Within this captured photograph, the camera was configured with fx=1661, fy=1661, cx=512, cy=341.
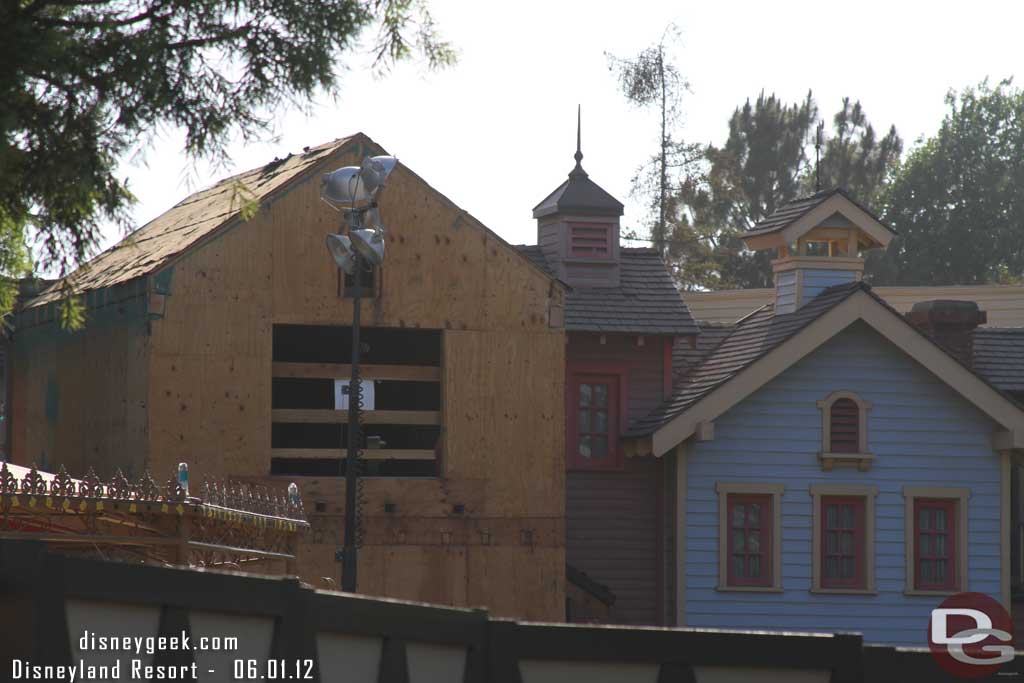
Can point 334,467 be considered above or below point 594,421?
below

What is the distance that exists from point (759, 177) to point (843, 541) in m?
38.5

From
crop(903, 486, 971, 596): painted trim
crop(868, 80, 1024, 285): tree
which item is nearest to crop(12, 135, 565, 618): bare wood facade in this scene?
crop(903, 486, 971, 596): painted trim

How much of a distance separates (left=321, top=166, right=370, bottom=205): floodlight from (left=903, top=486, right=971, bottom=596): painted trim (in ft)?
40.9

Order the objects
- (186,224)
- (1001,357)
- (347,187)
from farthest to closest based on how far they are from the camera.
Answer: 1. (1001,357)
2. (186,224)
3. (347,187)

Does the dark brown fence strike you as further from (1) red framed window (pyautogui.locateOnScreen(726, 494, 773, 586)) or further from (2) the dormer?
(2) the dormer

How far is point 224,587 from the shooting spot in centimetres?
887

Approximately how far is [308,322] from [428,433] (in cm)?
470

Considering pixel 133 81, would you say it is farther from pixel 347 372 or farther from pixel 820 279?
pixel 820 279

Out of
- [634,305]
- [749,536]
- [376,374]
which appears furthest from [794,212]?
→ [376,374]

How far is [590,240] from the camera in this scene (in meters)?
28.7

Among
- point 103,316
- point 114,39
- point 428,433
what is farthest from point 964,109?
point 114,39

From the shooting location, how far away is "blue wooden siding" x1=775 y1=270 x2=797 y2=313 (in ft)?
88.3

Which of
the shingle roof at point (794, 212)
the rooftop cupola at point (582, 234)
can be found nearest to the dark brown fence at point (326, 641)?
the shingle roof at point (794, 212)

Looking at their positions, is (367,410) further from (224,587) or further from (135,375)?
(224,587)
